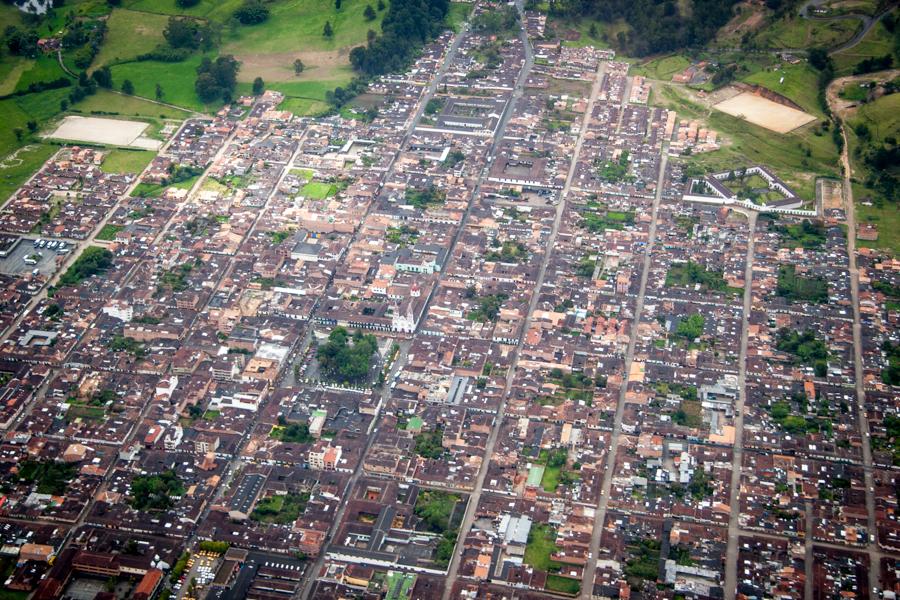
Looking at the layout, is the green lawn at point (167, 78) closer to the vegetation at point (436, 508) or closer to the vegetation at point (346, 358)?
the vegetation at point (346, 358)

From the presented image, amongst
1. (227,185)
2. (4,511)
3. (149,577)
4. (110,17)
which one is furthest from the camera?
(110,17)

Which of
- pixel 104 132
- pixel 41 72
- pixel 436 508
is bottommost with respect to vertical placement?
pixel 104 132

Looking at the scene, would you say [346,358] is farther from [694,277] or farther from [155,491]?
[694,277]

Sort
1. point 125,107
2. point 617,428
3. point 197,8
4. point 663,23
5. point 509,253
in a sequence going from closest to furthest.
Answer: point 617,428, point 509,253, point 125,107, point 663,23, point 197,8

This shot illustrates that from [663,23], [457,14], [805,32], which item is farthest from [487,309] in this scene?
[805,32]

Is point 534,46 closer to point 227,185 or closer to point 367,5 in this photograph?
point 367,5

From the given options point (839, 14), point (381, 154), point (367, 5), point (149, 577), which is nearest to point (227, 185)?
point (381, 154)

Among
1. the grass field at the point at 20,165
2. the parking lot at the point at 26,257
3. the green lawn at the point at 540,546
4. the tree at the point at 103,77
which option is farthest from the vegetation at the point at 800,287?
the tree at the point at 103,77
